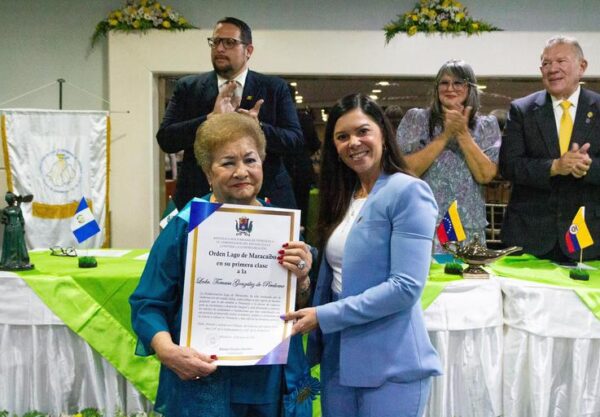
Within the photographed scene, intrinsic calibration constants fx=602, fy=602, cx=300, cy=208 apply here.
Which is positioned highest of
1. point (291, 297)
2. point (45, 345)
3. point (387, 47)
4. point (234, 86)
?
point (387, 47)

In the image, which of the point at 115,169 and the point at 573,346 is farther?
the point at 115,169

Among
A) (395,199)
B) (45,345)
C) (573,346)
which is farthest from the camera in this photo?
(45,345)

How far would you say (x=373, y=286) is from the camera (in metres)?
1.49

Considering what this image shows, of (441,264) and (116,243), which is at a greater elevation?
(441,264)

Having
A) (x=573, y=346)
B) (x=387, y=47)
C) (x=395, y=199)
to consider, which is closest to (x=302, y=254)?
(x=395, y=199)

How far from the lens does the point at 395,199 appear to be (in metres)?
1.47

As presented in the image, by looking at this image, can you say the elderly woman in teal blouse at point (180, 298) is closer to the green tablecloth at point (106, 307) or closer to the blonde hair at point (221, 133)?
the blonde hair at point (221, 133)

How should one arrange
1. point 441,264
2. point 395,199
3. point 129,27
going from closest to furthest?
1. point 395,199
2. point 441,264
3. point 129,27

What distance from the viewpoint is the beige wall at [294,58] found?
4.91m

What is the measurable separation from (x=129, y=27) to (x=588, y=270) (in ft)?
12.9

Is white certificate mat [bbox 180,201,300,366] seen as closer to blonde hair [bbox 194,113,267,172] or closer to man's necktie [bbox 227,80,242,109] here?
blonde hair [bbox 194,113,267,172]

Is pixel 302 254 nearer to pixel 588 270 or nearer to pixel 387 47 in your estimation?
pixel 588 270

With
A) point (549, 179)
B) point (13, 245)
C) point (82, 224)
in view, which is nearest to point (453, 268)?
point (549, 179)

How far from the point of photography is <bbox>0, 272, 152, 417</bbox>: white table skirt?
2.57m
